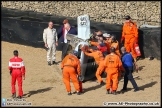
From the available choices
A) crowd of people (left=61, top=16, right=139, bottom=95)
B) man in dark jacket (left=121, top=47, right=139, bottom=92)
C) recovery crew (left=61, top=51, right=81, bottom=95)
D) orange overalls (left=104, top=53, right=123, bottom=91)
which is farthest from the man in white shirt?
orange overalls (left=104, top=53, right=123, bottom=91)

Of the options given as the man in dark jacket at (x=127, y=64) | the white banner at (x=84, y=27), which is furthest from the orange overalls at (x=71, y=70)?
the white banner at (x=84, y=27)

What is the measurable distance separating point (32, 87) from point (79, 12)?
899 cm

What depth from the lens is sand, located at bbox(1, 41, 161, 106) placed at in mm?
17000

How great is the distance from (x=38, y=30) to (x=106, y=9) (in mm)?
4433

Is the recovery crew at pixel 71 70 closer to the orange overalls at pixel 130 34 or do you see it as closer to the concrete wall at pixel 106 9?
the orange overalls at pixel 130 34

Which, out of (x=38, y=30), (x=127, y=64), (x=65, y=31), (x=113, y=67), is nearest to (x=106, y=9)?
(x=38, y=30)

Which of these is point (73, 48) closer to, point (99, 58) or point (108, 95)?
point (99, 58)

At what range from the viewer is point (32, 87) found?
18.6 m

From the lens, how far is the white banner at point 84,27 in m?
19.9

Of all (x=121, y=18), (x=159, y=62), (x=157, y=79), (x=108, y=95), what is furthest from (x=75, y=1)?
(x=108, y=95)

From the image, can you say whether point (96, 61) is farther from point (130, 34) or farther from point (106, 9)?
point (106, 9)

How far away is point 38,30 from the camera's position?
23297 millimetres

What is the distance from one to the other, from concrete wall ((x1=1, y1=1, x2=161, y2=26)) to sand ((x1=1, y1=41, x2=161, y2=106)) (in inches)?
162

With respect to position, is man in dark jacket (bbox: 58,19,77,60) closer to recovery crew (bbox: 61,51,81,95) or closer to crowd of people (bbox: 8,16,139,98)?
crowd of people (bbox: 8,16,139,98)
